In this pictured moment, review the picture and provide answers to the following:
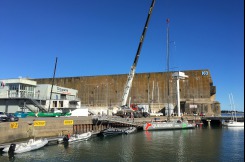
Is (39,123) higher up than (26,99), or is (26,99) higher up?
(26,99)

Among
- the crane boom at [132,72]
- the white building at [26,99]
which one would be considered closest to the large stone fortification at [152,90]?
the crane boom at [132,72]

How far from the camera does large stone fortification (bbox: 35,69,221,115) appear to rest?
99.8 meters

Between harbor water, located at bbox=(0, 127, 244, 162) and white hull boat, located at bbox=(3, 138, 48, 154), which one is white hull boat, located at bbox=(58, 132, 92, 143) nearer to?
harbor water, located at bbox=(0, 127, 244, 162)

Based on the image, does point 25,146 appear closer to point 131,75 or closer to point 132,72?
point 131,75

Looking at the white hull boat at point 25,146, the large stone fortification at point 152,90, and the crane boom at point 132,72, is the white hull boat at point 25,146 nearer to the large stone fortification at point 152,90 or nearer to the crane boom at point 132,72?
the crane boom at point 132,72

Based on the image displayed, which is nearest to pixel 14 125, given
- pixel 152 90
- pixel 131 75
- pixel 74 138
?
pixel 74 138

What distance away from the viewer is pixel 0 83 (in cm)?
6238

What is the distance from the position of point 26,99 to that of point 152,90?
205 feet

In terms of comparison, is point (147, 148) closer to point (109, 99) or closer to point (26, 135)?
point (26, 135)

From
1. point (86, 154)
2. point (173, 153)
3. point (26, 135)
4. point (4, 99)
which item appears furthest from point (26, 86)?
point (173, 153)

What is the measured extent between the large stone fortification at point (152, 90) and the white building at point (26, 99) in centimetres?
4305

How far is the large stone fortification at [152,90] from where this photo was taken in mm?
99812

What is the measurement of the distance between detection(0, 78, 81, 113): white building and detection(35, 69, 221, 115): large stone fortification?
43.1 meters

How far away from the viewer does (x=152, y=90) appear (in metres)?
110
